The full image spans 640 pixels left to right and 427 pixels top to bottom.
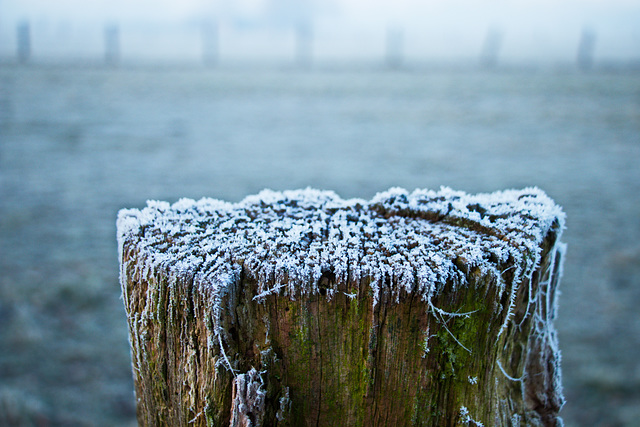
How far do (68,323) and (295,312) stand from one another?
3320mm

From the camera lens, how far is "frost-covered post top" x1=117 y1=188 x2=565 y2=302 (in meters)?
1.01

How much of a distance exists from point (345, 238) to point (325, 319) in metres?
0.21

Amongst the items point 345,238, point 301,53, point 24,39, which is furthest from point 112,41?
point 345,238

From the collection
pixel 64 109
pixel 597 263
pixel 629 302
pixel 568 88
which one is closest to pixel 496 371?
pixel 629 302

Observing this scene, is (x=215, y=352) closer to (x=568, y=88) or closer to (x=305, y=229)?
(x=305, y=229)

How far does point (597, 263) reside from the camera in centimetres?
481

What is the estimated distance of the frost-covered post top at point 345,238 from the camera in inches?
39.7

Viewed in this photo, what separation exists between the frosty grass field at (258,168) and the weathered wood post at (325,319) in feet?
7.18

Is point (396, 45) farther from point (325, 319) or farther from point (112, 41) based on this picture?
point (325, 319)

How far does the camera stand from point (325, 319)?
40.3 inches

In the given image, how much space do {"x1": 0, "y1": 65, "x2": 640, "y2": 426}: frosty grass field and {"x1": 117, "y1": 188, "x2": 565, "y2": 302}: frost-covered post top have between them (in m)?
2.20

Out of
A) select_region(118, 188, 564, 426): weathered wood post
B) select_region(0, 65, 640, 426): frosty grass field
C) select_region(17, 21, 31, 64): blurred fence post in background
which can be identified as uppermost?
select_region(17, 21, 31, 64): blurred fence post in background

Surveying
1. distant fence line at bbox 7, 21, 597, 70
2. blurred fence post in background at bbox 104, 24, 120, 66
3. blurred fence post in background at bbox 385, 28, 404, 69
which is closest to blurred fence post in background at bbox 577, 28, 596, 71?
distant fence line at bbox 7, 21, 597, 70

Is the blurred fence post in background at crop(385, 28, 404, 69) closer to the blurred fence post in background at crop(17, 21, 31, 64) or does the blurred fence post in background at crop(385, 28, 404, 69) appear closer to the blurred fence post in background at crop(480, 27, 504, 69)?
the blurred fence post in background at crop(480, 27, 504, 69)
